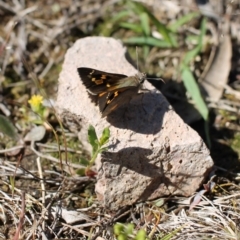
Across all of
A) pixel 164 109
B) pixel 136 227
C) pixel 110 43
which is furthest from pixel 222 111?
pixel 136 227

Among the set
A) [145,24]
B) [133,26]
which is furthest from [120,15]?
[145,24]

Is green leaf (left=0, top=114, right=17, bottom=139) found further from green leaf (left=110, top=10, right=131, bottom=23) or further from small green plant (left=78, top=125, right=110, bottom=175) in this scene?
green leaf (left=110, top=10, right=131, bottom=23)

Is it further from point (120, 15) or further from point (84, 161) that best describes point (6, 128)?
point (120, 15)

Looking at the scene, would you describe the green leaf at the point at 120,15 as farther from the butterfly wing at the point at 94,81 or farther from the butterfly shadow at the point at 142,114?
the butterfly wing at the point at 94,81

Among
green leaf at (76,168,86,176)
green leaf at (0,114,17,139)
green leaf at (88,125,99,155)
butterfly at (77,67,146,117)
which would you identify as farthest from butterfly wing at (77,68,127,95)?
green leaf at (0,114,17,139)

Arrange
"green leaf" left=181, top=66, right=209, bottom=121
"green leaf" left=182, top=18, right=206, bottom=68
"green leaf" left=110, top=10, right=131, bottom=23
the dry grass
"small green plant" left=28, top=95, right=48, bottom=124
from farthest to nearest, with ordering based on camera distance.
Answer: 1. "green leaf" left=110, top=10, right=131, bottom=23
2. "green leaf" left=182, top=18, right=206, bottom=68
3. "green leaf" left=181, top=66, right=209, bottom=121
4. "small green plant" left=28, top=95, right=48, bottom=124
5. the dry grass

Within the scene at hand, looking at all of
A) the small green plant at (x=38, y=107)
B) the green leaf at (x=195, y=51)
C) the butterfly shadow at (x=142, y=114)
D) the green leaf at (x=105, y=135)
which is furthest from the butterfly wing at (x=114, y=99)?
the green leaf at (x=195, y=51)
